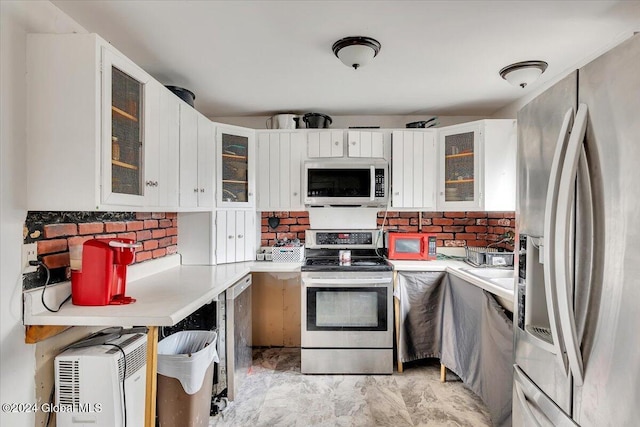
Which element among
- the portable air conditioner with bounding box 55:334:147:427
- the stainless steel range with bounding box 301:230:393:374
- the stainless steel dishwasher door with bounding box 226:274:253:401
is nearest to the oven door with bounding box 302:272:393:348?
the stainless steel range with bounding box 301:230:393:374

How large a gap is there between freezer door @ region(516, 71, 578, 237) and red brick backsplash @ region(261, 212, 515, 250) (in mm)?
1893

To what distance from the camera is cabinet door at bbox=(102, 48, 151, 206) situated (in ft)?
4.50

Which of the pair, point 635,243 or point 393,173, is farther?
point 393,173

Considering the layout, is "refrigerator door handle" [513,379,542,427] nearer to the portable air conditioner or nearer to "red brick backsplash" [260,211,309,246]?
the portable air conditioner

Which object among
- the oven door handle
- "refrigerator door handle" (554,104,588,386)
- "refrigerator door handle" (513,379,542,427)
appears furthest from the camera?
the oven door handle

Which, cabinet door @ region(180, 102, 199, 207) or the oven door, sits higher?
cabinet door @ region(180, 102, 199, 207)

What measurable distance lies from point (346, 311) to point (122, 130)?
2.03 metres

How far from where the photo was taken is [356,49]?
5.86ft

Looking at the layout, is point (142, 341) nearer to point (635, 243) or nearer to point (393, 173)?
point (635, 243)

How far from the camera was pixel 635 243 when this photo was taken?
2.53 ft

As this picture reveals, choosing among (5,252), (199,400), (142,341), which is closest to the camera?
(5,252)

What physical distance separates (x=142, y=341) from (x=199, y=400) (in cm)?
53

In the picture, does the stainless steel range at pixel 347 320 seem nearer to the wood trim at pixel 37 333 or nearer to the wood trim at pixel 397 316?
the wood trim at pixel 397 316

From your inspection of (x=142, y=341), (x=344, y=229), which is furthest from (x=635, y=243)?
(x=344, y=229)
